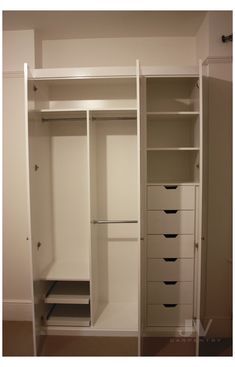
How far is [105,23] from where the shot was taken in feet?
7.29

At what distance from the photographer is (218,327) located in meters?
2.29

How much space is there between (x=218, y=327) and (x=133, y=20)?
9.69ft

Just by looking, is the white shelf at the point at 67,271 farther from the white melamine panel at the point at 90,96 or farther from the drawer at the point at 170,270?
the white melamine panel at the point at 90,96

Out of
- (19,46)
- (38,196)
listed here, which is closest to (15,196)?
(38,196)

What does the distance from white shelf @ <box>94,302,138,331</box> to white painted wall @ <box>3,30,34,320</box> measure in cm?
80

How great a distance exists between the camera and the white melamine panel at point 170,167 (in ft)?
7.89

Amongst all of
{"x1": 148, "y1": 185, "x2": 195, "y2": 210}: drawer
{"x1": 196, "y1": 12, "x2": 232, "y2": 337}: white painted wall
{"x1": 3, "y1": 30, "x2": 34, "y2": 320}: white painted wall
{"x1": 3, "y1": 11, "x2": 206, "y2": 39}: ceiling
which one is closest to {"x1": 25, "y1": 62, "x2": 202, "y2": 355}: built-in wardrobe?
{"x1": 148, "y1": 185, "x2": 195, "y2": 210}: drawer

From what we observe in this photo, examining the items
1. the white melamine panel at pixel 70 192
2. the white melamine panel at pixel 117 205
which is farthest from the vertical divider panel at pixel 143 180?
the white melamine panel at pixel 70 192

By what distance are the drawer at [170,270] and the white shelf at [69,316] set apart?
2.58 ft

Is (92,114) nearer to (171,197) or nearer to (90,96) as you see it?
(90,96)

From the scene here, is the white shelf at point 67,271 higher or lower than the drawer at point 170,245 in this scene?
lower

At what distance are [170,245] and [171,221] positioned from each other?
22 cm

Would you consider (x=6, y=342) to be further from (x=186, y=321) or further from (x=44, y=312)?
(x=186, y=321)

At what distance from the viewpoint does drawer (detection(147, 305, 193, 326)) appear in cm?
217
